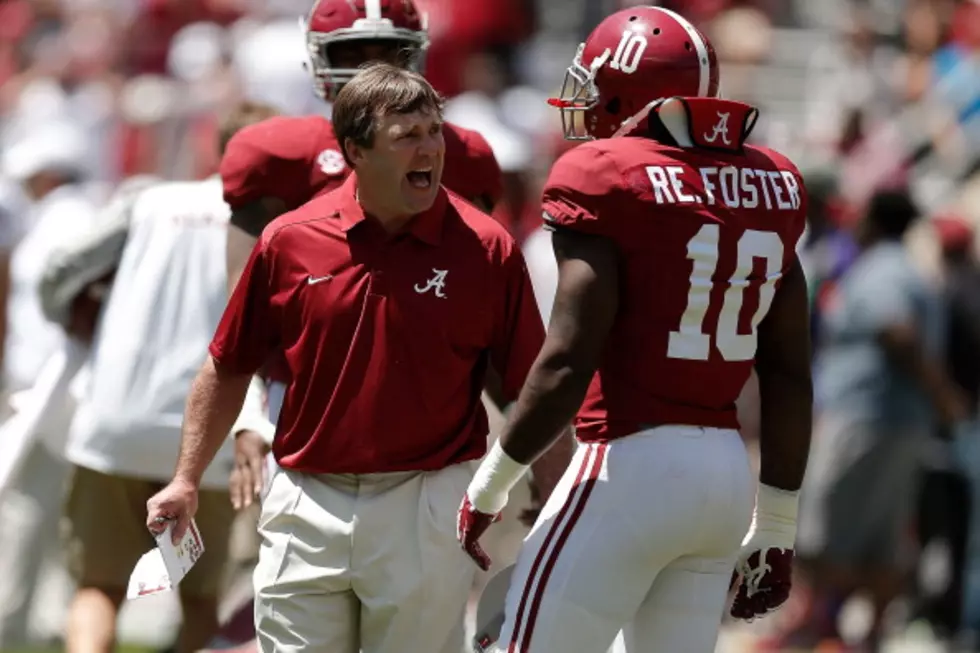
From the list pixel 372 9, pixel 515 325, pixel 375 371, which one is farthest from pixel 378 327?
pixel 372 9

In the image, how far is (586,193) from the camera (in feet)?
14.1

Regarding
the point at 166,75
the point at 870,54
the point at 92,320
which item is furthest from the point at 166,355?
the point at 166,75

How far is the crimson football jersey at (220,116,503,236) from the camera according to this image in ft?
17.4

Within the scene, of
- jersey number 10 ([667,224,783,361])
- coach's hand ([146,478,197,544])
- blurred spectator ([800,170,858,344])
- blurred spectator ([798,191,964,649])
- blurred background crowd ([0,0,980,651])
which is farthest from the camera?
blurred spectator ([800,170,858,344])

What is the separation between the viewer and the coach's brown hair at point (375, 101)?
4.57 meters

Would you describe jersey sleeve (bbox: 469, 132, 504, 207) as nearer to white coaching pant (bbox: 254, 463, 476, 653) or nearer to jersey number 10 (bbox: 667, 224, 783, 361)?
white coaching pant (bbox: 254, 463, 476, 653)

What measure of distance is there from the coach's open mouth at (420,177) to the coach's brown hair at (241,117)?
180cm

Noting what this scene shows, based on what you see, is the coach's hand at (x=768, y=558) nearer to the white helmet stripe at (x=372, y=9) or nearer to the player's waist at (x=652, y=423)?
the player's waist at (x=652, y=423)

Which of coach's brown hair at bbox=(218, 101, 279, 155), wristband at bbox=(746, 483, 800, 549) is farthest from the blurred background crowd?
wristband at bbox=(746, 483, 800, 549)

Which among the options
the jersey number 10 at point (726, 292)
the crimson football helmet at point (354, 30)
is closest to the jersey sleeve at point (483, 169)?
the crimson football helmet at point (354, 30)

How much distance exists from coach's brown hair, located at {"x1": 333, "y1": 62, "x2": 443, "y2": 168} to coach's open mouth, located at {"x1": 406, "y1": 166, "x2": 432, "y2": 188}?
0.12 meters

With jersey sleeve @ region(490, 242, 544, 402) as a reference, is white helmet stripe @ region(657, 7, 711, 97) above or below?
above

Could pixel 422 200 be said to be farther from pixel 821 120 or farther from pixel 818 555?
pixel 821 120

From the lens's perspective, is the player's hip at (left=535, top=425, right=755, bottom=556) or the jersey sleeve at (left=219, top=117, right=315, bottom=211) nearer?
the player's hip at (left=535, top=425, right=755, bottom=556)
